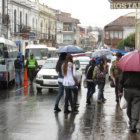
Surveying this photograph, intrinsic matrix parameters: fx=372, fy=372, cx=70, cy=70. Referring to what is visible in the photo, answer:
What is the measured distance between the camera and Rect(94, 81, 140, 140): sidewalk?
8.24m

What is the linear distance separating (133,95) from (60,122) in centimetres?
243

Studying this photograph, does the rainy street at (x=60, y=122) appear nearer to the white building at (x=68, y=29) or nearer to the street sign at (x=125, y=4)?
the street sign at (x=125, y=4)

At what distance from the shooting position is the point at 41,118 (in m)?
10.5

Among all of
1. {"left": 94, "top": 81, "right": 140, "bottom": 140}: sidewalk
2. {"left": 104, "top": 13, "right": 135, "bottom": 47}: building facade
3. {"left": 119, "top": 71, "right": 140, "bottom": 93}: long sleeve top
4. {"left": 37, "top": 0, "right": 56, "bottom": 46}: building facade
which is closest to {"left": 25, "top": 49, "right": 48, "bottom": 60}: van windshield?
{"left": 94, "top": 81, "right": 140, "bottom": 140}: sidewalk

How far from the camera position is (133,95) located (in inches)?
333

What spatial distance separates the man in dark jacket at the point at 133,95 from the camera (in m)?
8.43

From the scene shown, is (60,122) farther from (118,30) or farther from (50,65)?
(118,30)

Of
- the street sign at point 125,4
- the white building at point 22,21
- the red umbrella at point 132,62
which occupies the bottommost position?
the red umbrella at point 132,62

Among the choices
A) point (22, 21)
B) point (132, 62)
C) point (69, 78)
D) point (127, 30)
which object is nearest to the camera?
point (132, 62)

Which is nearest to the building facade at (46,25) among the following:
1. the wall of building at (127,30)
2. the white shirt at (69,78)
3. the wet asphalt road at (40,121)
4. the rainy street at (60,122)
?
the wall of building at (127,30)

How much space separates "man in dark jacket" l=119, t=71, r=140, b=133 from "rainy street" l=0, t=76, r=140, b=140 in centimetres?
36

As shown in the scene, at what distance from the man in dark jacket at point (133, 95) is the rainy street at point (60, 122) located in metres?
0.36

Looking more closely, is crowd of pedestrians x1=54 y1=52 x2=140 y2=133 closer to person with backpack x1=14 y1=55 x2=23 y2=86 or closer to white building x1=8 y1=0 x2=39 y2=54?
person with backpack x1=14 y1=55 x2=23 y2=86

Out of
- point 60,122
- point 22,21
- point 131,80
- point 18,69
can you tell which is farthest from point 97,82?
point 22,21
